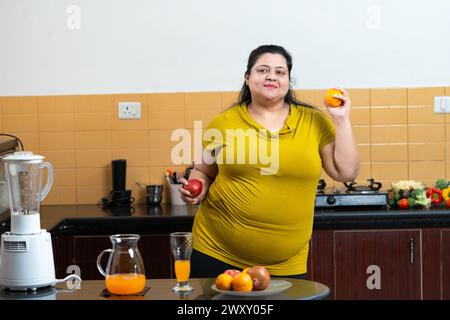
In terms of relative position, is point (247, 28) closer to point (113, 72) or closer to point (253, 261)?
point (113, 72)

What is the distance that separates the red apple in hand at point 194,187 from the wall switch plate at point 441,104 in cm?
227

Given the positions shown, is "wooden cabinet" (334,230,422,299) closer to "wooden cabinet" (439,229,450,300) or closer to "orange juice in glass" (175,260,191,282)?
"wooden cabinet" (439,229,450,300)

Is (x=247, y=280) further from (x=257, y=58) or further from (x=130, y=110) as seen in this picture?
(x=130, y=110)

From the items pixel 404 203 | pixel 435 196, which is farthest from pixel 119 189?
pixel 435 196

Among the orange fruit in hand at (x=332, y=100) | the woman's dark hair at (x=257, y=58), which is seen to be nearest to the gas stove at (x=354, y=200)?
the woman's dark hair at (x=257, y=58)

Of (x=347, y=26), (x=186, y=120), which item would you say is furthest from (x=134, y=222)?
(x=347, y=26)

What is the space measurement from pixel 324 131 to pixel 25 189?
113 centimetres

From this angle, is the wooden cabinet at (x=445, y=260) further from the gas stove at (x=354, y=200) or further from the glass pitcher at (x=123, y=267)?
the glass pitcher at (x=123, y=267)

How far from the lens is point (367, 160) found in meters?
5.04

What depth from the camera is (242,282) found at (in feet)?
8.29

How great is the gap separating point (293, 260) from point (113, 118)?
2209mm

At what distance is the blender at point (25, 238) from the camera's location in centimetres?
267

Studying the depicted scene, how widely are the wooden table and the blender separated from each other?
0.14 feet
